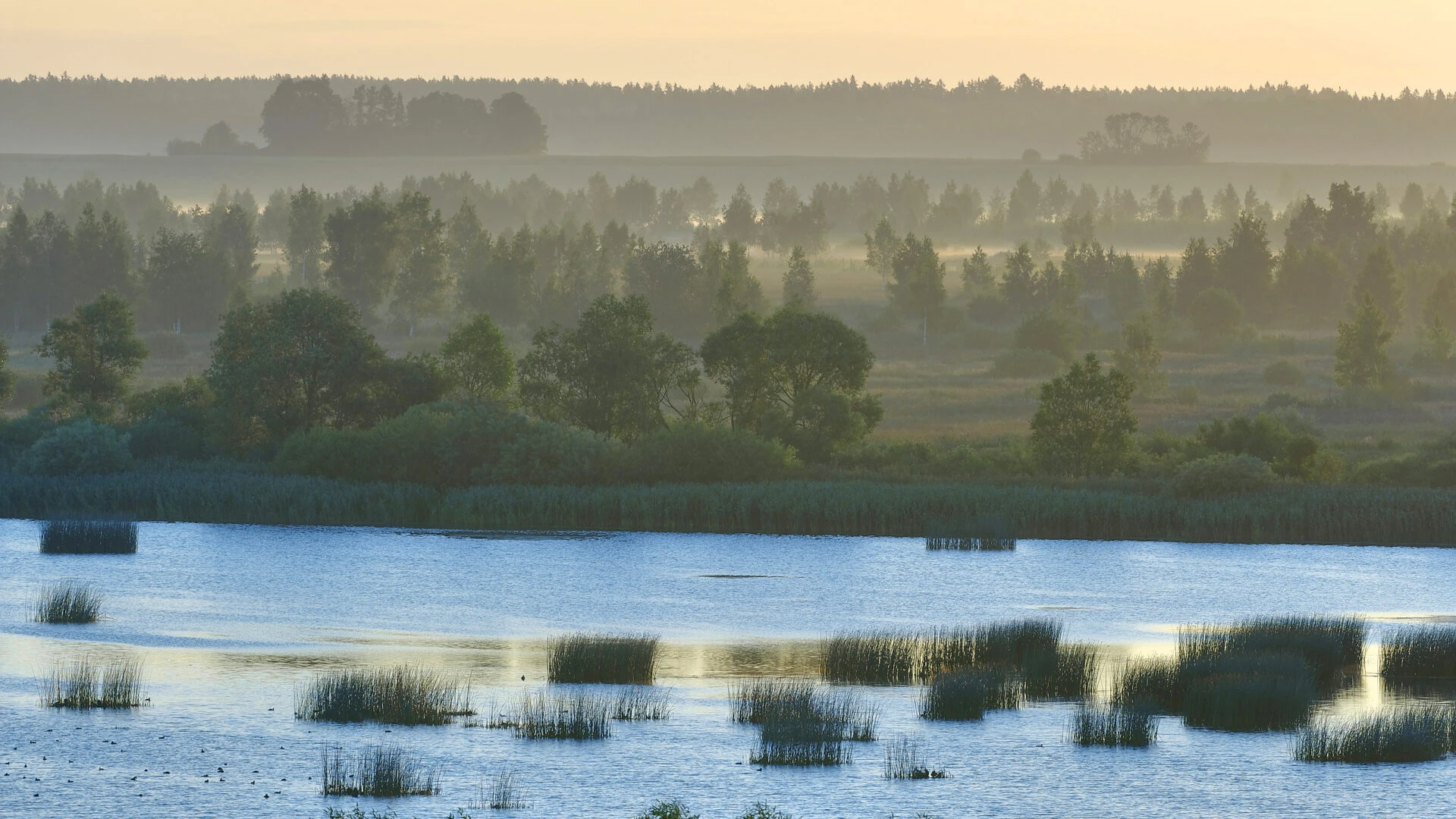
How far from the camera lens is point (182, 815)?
25.2 metres

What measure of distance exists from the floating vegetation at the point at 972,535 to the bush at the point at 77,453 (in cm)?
3774

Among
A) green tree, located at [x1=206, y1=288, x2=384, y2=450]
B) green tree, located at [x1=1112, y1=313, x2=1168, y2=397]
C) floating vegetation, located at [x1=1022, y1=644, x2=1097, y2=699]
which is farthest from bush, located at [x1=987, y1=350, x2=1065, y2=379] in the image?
floating vegetation, located at [x1=1022, y1=644, x2=1097, y2=699]

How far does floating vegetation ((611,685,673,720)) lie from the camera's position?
1304 inches

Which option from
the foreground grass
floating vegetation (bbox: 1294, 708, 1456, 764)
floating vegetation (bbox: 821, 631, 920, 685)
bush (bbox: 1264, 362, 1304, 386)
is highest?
bush (bbox: 1264, 362, 1304, 386)

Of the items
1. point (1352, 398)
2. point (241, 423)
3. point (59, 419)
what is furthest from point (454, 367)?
point (1352, 398)

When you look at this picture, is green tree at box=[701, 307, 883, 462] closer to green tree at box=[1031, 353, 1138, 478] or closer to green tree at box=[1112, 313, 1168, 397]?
green tree at box=[1031, 353, 1138, 478]

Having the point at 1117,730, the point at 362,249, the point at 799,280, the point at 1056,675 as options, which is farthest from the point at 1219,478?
the point at 362,249

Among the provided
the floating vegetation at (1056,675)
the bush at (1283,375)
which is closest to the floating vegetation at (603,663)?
the floating vegetation at (1056,675)

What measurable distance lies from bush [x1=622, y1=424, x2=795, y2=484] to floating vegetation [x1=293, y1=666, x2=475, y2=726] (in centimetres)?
4831

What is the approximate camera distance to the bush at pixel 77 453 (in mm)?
80375

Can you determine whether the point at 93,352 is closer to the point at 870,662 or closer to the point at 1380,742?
the point at 870,662

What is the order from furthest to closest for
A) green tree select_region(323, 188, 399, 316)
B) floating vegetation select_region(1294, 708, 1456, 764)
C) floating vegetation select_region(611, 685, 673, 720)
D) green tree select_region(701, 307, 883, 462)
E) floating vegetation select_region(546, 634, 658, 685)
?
green tree select_region(323, 188, 399, 316) < green tree select_region(701, 307, 883, 462) < floating vegetation select_region(546, 634, 658, 685) < floating vegetation select_region(611, 685, 673, 720) < floating vegetation select_region(1294, 708, 1456, 764)

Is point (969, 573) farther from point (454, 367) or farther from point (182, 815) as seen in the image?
point (454, 367)

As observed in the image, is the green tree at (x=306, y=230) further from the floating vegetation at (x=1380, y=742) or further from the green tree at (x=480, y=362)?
the floating vegetation at (x=1380, y=742)
